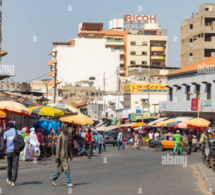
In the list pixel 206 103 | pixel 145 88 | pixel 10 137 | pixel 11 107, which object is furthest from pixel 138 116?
pixel 10 137

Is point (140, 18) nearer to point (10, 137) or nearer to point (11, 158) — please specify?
point (10, 137)

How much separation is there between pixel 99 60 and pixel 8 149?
108 meters

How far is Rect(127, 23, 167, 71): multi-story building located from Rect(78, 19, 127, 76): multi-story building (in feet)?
4.78

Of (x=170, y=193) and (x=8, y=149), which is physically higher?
(x=8, y=149)

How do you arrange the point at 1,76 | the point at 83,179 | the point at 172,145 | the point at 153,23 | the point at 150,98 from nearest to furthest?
the point at 83,179
the point at 1,76
the point at 172,145
the point at 150,98
the point at 153,23

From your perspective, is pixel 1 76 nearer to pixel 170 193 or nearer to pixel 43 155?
pixel 43 155

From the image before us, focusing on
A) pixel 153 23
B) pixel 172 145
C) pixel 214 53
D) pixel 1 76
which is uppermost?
pixel 153 23

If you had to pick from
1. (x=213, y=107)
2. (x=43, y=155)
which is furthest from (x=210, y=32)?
(x=43, y=155)

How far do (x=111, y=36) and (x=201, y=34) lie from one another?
4943cm

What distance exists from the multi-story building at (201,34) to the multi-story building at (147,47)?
37.7 metres

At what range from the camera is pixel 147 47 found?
13488 cm

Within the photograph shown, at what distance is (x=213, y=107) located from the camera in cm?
5381

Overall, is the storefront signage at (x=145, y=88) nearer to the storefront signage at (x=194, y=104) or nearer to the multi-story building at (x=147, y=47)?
the storefront signage at (x=194, y=104)

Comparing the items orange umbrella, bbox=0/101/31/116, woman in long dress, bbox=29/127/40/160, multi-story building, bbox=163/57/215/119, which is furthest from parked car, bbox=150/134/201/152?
orange umbrella, bbox=0/101/31/116
